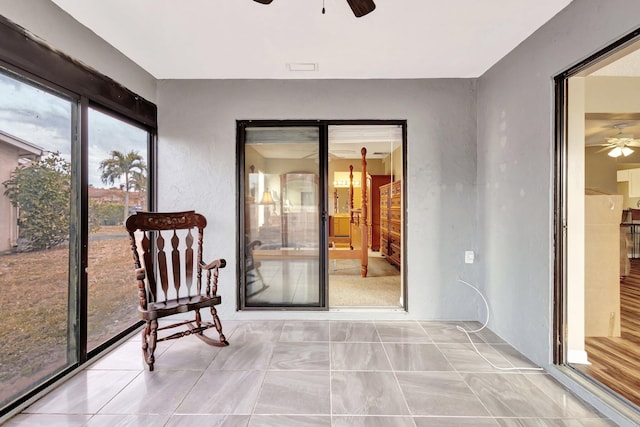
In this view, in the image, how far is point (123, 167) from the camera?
106 inches

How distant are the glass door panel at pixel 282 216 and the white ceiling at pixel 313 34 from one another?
69cm

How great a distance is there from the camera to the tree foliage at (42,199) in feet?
5.96

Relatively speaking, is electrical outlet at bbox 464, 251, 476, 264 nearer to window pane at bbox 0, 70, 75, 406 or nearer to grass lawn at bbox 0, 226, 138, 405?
grass lawn at bbox 0, 226, 138, 405

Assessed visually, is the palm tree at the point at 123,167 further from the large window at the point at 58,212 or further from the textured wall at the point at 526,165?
the textured wall at the point at 526,165

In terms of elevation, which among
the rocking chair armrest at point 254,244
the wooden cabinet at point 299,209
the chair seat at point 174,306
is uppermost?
the wooden cabinet at point 299,209

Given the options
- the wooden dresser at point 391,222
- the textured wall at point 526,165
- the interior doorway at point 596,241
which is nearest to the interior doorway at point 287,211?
the textured wall at point 526,165

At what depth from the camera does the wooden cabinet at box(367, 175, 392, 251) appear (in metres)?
7.11

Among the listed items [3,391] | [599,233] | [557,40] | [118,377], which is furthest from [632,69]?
[3,391]

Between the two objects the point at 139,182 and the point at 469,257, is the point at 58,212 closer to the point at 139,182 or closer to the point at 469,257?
the point at 139,182

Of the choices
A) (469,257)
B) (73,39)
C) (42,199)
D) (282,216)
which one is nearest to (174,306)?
(42,199)

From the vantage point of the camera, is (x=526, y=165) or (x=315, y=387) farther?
(x=526, y=165)

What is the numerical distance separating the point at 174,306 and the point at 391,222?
166 inches

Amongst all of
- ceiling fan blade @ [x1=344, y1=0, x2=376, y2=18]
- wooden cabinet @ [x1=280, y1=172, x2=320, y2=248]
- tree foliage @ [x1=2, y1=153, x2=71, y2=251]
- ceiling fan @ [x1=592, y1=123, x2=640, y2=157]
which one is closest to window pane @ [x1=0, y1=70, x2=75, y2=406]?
tree foliage @ [x1=2, y1=153, x2=71, y2=251]

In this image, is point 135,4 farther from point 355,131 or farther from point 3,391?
point 3,391
